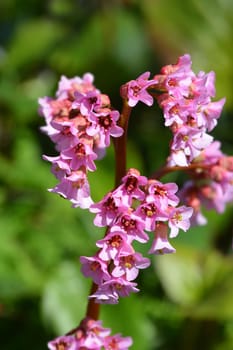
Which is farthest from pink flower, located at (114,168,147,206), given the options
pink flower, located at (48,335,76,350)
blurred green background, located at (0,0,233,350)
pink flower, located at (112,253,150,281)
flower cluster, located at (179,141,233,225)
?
blurred green background, located at (0,0,233,350)

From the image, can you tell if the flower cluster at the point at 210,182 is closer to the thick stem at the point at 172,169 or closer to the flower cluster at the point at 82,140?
the thick stem at the point at 172,169

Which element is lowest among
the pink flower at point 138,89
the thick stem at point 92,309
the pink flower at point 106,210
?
the thick stem at point 92,309

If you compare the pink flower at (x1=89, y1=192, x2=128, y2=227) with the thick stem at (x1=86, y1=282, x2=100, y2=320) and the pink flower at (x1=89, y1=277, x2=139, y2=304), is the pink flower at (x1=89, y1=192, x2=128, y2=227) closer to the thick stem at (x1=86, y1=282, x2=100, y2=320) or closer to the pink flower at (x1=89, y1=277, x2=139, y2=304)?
the pink flower at (x1=89, y1=277, x2=139, y2=304)

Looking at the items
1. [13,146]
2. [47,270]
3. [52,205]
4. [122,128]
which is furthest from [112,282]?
[13,146]

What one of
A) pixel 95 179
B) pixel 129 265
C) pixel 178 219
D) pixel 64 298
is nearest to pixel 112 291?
pixel 129 265

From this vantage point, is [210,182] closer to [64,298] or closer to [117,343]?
[117,343]

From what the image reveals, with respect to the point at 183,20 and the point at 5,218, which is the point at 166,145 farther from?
the point at 5,218

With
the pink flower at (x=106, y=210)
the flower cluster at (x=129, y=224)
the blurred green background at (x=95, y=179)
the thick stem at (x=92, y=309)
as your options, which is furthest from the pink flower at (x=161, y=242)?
the blurred green background at (x=95, y=179)
